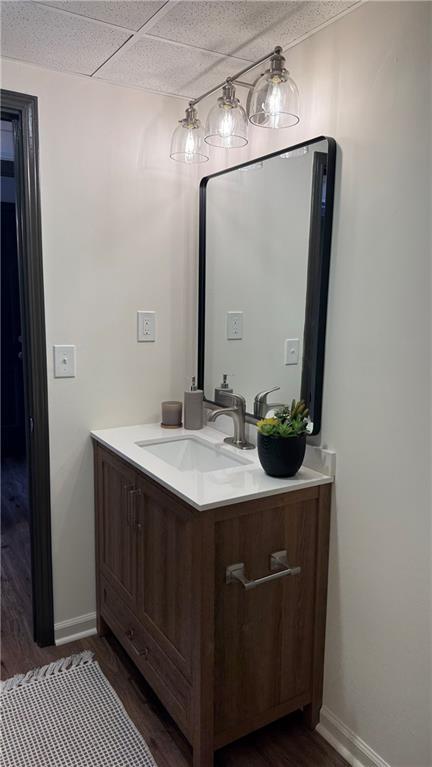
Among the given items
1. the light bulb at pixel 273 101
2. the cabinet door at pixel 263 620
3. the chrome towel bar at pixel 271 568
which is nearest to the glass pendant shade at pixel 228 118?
the light bulb at pixel 273 101

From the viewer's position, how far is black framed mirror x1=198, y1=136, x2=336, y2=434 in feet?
5.59

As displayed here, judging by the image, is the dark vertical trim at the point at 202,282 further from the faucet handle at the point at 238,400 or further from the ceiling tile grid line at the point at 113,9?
the ceiling tile grid line at the point at 113,9

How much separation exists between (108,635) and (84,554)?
1.14 ft

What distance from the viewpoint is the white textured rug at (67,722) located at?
1656 millimetres

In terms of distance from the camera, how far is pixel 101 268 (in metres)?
2.15

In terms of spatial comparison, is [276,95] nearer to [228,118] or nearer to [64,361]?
[228,118]

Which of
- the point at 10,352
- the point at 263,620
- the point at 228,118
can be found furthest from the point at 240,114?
the point at 10,352

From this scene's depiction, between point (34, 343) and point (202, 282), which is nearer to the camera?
point (34, 343)

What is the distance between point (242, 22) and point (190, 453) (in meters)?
1.43

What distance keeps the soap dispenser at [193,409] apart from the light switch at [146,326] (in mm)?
282

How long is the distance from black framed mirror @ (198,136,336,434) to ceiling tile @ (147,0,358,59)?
0.32 metres

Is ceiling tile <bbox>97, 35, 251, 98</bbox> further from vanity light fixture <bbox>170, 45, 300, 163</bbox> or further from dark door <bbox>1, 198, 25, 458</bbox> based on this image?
dark door <bbox>1, 198, 25, 458</bbox>

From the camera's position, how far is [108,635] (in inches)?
89.2

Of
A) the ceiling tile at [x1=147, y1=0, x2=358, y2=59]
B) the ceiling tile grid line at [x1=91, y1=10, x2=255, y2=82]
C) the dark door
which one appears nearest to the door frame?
the ceiling tile grid line at [x1=91, y1=10, x2=255, y2=82]
